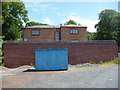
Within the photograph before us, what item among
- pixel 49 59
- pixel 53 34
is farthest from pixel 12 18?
pixel 49 59

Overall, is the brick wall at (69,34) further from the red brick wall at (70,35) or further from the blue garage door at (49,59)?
the blue garage door at (49,59)

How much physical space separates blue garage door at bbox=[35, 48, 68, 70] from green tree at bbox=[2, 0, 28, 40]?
50.9 feet

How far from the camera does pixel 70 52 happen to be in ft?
82.9

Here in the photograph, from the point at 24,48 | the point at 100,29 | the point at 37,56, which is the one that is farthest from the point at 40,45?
the point at 100,29

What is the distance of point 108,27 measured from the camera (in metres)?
45.0

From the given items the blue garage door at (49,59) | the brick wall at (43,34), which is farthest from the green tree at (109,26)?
the blue garage door at (49,59)

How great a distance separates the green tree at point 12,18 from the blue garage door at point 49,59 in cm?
1550

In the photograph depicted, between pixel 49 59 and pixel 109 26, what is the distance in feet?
107

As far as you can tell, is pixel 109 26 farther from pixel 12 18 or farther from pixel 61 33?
pixel 12 18

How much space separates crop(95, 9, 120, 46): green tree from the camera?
42.7 m

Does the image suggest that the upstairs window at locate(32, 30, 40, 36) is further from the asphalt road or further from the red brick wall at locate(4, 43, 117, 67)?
the asphalt road

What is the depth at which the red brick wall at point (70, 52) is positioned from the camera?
24734 mm

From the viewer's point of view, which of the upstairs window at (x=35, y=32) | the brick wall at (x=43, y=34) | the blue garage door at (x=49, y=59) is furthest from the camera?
the upstairs window at (x=35, y=32)

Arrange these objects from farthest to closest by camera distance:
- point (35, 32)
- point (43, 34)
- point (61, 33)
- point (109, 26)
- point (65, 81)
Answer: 1. point (109, 26)
2. point (43, 34)
3. point (35, 32)
4. point (61, 33)
5. point (65, 81)
